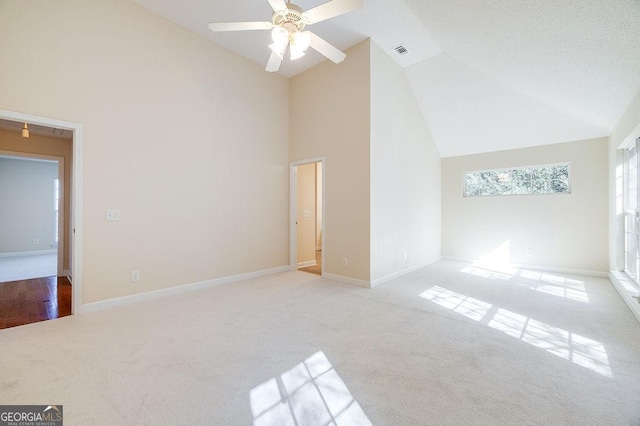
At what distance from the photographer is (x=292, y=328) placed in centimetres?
262

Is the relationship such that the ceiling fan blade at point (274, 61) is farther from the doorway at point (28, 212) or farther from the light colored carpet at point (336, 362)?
the doorway at point (28, 212)

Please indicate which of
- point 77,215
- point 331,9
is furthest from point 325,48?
point 77,215

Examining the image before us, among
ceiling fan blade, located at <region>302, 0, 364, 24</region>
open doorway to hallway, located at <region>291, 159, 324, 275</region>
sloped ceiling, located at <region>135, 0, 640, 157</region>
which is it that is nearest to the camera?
ceiling fan blade, located at <region>302, 0, 364, 24</region>

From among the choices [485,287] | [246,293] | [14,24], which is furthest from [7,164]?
[485,287]

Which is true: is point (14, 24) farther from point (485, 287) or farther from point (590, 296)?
point (590, 296)

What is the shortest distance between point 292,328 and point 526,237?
5.22 metres

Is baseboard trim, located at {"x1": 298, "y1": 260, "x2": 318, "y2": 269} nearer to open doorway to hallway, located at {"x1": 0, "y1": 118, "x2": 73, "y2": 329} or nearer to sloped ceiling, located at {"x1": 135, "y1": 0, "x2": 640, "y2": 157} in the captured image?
open doorway to hallway, located at {"x1": 0, "y1": 118, "x2": 73, "y2": 329}

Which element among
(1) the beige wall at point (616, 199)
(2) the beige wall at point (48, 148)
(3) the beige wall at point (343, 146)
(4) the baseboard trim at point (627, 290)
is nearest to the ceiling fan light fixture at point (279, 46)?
(3) the beige wall at point (343, 146)

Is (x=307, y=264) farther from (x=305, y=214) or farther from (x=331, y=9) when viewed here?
(x=331, y=9)

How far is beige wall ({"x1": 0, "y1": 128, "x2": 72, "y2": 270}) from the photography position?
14.9 feet

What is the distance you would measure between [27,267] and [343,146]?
7.11 meters

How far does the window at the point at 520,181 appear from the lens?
507cm

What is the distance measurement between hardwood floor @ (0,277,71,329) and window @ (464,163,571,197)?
7335 mm

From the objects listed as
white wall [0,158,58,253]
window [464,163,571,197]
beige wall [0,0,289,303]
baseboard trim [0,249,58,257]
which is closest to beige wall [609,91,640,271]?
window [464,163,571,197]
